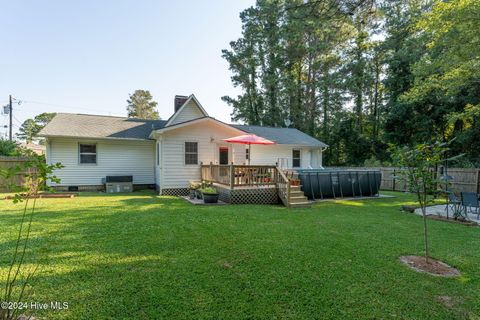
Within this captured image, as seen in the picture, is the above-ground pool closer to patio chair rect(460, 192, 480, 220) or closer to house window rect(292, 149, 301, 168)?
patio chair rect(460, 192, 480, 220)

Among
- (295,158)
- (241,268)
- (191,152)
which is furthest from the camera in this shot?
(295,158)

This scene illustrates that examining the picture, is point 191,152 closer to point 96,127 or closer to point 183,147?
point 183,147

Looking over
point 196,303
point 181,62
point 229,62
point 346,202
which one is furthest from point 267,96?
point 196,303

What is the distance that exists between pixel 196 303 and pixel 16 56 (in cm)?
1963

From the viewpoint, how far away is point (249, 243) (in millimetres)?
4613

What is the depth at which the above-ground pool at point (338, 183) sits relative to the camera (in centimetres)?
1045

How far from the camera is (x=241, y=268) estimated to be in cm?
357

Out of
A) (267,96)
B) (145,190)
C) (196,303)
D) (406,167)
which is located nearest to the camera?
(196,303)

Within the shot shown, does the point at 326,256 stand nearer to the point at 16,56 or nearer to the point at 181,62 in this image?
the point at 181,62

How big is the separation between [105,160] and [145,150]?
2023mm

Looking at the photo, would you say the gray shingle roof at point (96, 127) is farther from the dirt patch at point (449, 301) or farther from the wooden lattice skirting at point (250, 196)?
the dirt patch at point (449, 301)

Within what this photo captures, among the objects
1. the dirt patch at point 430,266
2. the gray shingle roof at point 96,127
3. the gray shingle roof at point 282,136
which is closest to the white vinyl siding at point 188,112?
the gray shingle roof at point 96,127

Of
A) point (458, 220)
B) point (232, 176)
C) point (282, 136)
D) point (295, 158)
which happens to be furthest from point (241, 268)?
point (282, 136)

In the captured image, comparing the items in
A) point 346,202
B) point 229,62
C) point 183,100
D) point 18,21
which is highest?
point 229,62
